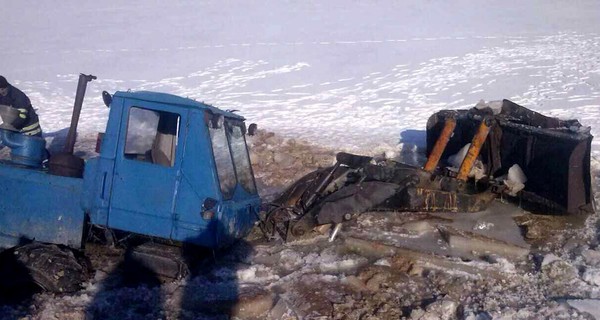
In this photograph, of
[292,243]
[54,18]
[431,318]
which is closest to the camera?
[431,318]

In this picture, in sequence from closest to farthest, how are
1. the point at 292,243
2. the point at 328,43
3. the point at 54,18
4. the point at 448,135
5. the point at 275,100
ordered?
the point at 292,243, the point at 448,135, the point at 275,100, the point at 328,43, the point at 54,18

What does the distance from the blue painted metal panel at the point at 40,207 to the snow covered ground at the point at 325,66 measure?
77cm

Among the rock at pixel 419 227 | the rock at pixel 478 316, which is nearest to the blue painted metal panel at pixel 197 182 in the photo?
the rock at pixel 478 316

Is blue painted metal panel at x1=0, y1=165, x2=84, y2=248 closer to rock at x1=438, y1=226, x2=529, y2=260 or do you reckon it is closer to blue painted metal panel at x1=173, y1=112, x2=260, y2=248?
blue painted metal panel at x1=173, y1=112, x2=260, y2=248

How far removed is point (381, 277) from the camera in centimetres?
643

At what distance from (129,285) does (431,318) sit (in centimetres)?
291

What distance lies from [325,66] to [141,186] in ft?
53.7

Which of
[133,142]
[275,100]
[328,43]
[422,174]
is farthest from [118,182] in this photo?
[328,43]

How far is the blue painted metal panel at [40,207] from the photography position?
6297 mm

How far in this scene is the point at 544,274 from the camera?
653 centimetres

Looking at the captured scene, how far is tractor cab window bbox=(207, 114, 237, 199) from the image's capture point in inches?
245

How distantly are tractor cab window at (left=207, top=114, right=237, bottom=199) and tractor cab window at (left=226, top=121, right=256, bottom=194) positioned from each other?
10 centimetres

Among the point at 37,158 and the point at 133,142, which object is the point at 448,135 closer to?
the point at 133,142

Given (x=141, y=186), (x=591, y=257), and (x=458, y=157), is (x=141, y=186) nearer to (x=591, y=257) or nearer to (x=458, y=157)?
(x=591, y=257)
